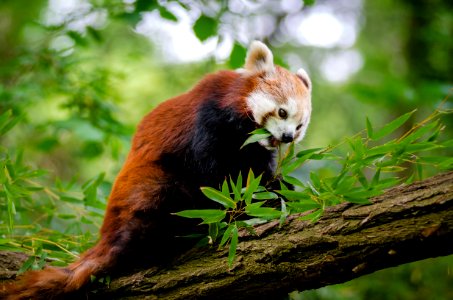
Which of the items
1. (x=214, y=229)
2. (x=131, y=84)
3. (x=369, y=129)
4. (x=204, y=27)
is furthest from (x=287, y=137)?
(x=131, y=84)

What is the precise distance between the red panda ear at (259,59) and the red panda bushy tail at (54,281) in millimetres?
1674

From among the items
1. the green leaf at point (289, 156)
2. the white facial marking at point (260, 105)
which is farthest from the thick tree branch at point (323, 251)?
the white facial marking at point (260, 105)

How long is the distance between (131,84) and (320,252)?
7874mm

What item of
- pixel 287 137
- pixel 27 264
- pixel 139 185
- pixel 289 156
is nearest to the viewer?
pixel 289 156

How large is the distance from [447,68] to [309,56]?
252 centimetres

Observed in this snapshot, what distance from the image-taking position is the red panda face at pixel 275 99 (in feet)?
9.97

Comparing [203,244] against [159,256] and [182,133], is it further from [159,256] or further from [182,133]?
[182,133]

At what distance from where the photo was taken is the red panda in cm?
255

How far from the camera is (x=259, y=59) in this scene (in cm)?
333

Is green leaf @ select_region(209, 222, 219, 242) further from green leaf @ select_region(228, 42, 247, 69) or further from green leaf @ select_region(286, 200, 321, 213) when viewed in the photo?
green leaf @ select_region(228, 42, 247, 69)

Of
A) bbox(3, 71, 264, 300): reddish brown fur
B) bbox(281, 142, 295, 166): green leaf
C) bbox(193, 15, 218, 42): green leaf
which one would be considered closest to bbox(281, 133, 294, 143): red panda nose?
bbox(3, 71, 264, 300): reddish brown fur

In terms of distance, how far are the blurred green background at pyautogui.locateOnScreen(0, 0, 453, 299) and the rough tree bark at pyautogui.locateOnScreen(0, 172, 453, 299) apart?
0.93m

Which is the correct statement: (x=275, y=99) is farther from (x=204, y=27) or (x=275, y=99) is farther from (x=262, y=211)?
(x=262, y=211)

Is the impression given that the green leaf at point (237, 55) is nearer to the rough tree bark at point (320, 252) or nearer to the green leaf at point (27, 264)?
the rough tree bark at point (320, 252)
